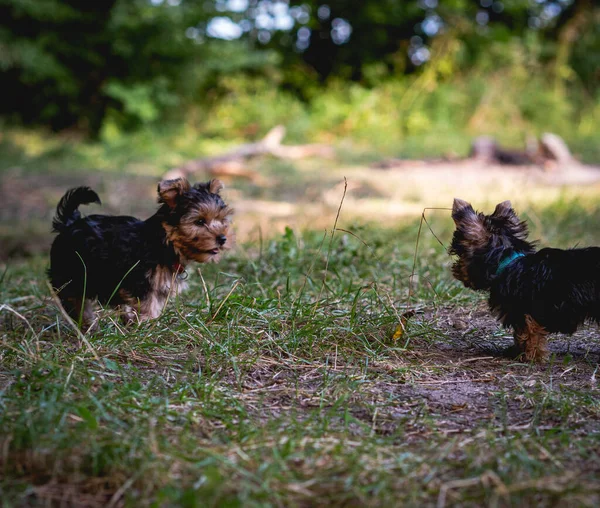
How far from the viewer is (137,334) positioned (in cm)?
432

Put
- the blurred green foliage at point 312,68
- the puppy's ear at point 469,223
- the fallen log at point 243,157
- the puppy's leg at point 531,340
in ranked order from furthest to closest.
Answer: the blurred green foliage at point 312,68, the fallen log at point 243,157, the puppy's ear at point 469,223, the puppy's leg at point 531,340

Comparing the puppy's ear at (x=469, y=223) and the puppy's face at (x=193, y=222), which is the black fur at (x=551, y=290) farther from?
the puppy's face at (x=193, y=222)

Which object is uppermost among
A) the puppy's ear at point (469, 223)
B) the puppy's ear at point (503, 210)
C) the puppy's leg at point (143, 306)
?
the puppy's ear at point (503, 210)

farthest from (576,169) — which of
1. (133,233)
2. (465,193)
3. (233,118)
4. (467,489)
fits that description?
(467,489)

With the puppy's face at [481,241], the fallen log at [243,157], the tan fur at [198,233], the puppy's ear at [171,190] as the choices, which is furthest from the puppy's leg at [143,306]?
the fallen log at [243,157]

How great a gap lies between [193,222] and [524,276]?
241 cm

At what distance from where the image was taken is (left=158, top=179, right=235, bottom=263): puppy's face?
16.8 feet

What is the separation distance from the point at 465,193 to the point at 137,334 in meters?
8.19

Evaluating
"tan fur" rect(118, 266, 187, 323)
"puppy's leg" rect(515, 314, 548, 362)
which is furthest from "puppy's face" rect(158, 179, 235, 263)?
"puppy's leg" rect(515, 314, 548, 362)

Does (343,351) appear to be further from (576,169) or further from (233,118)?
(233,118)

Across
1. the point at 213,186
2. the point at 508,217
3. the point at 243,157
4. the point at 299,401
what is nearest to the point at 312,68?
the point at 243,157

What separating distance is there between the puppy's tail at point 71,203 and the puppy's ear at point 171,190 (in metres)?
0.58

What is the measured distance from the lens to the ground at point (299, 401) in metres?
2.74

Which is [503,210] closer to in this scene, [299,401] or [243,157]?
[299,401]
